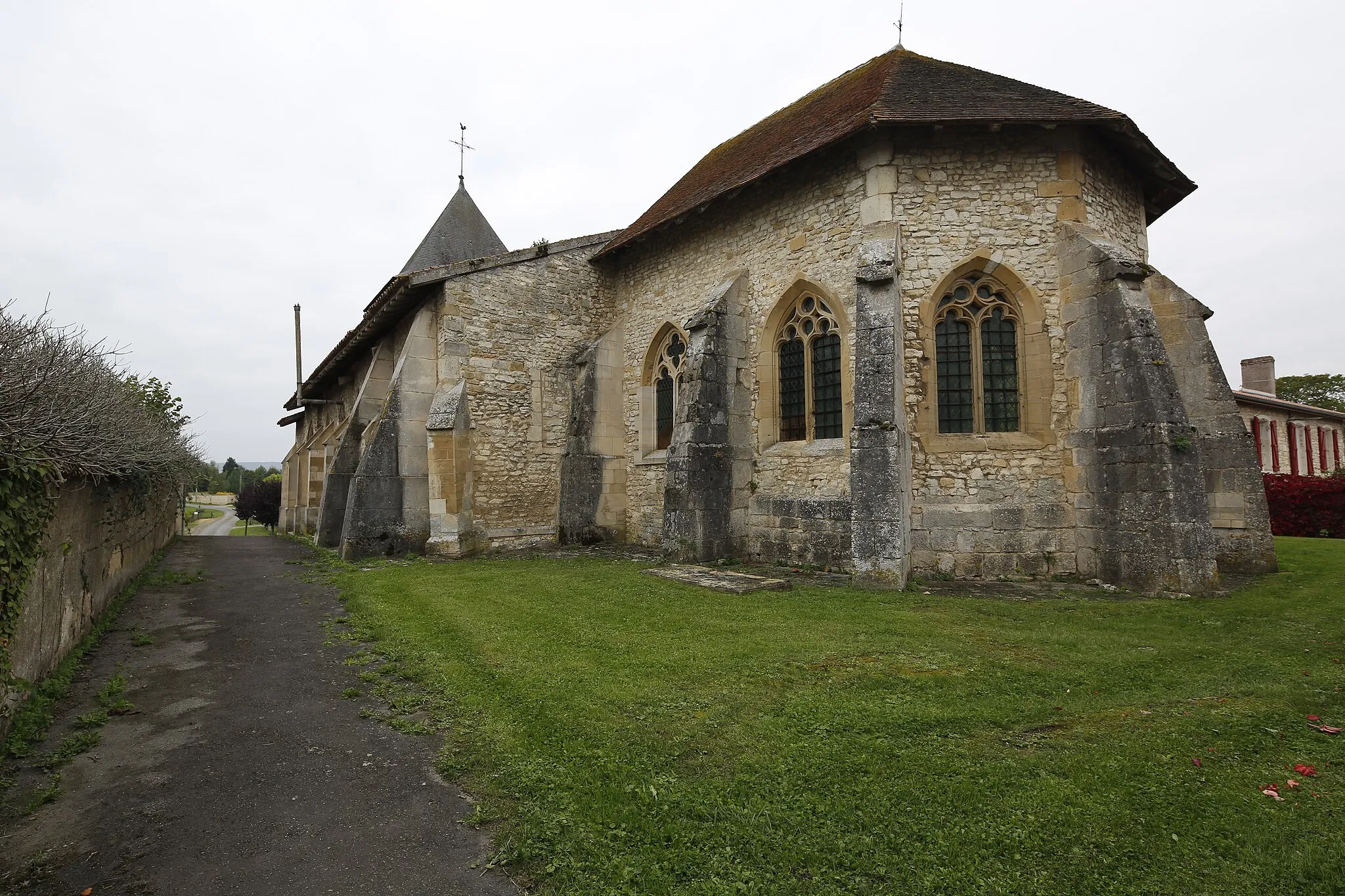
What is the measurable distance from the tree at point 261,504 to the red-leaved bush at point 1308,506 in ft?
113

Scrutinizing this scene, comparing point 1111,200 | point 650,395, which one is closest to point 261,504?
point 650,395

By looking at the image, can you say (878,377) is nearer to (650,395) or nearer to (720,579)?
(720,579)

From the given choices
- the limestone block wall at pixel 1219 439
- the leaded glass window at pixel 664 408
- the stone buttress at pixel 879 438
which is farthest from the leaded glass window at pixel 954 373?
the leaded glass window at pixel 664 408

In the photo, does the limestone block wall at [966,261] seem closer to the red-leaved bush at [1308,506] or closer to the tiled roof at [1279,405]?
the red-leaved bush at [1308,506]

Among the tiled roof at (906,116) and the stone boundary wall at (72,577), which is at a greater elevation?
the tiled roof at (906,116)

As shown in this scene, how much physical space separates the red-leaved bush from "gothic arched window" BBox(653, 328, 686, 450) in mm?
13522

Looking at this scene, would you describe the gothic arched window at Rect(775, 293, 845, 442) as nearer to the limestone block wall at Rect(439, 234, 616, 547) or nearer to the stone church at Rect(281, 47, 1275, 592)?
the stone church at Rect(281, 47, 1275, 592)

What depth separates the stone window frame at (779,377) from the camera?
1000 cm

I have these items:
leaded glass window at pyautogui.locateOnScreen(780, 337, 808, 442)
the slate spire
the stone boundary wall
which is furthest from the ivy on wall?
the slate spire

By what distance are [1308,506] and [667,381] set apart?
15.4m

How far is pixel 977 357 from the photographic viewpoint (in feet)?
31.0

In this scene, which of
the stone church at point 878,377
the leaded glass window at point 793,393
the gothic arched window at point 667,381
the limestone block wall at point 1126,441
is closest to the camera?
the limestone block wall at point 1126,441

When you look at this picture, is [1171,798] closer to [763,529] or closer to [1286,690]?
[1286,690]

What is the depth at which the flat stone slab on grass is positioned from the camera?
8.19 metres
